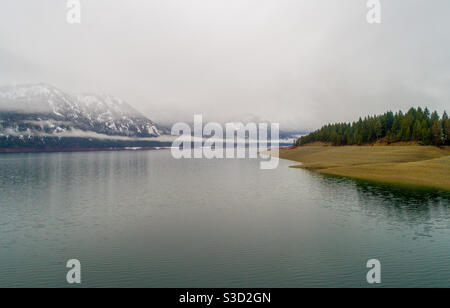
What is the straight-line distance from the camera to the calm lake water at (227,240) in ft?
63.1

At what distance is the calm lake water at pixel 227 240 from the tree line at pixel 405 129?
81.5 metres

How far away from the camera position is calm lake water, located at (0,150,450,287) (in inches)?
757

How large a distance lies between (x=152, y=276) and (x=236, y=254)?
7409mm

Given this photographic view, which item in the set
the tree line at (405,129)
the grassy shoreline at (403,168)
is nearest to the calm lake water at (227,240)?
the grassy shoreline at (403,168)

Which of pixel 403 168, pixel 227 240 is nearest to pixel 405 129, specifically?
pixel 403 168

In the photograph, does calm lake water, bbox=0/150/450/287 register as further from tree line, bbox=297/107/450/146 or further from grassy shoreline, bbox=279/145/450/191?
tree line, bbox=297/107/450/146

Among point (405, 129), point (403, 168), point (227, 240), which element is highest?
point (405, 129)

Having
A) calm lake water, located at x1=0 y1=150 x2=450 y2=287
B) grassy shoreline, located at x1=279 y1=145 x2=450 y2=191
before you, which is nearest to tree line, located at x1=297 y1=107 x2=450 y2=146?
grassy shoreline, located at x1=279 y1=145 x2=450 y2=191

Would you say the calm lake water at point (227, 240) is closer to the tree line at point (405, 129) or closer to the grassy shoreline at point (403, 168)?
the grassy shoreline at point (403, 168)

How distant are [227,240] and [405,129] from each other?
5274 inches

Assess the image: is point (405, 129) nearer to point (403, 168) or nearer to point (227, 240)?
point (403, 168)

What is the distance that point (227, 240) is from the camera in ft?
87.5

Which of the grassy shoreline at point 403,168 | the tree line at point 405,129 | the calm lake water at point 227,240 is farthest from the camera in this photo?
the tree line at point 405,129

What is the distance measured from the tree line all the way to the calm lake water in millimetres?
81509
